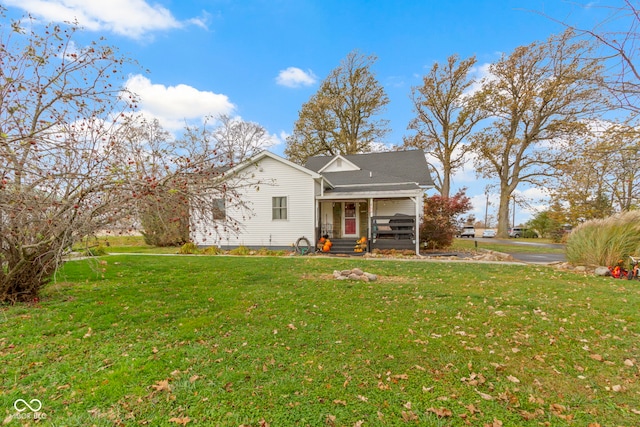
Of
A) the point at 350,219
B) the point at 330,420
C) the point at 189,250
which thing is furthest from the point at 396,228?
the point at 330,420

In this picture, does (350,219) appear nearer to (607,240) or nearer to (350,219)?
(350,219)

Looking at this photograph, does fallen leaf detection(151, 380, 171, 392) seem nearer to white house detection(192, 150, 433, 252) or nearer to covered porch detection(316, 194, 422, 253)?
white house detection(192, 150, 433, 252)

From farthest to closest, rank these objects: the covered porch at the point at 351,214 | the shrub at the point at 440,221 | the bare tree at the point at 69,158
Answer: the shrub at the point at 440,221, the covered porch at the point at 351,214, the bare tree at the point at 69,158

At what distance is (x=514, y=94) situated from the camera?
23.1m

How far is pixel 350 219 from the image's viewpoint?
611 inches

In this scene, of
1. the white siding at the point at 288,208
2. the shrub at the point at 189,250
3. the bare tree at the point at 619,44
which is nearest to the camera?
the bare tree at the point at 619,44

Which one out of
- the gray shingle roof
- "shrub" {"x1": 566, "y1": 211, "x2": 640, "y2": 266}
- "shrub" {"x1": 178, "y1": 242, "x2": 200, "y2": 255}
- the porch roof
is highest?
→ the gray shingle roof

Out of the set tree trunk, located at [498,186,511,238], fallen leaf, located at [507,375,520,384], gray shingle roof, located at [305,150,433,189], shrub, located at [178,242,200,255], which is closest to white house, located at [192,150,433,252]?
gray shingle roof, located at [305,150,433,189]

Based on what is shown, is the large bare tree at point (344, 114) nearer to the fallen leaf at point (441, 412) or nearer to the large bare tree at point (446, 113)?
the large bare tree at point (446, 113)

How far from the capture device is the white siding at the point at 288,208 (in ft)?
44.5

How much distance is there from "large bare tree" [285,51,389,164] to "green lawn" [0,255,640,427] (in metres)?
23.3

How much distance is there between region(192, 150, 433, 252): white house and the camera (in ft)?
42.5
